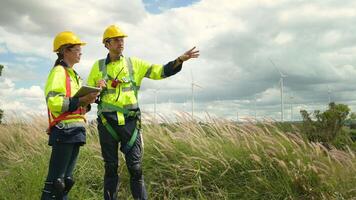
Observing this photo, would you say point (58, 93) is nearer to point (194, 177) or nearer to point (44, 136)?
point (194, 177)

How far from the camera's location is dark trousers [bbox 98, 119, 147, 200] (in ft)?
18.9

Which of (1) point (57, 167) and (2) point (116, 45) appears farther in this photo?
(2) point (116, 45)

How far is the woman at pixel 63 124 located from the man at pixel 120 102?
0.69 meters

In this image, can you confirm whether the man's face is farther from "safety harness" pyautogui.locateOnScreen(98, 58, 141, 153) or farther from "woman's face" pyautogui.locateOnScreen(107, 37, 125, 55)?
"safety harness" pyautogui.locateOnScreen(98, 58, 141, 153)

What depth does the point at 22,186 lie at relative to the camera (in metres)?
7.17

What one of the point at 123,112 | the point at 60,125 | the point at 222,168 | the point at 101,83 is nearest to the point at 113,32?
the point at 101,83

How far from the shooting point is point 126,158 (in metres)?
5.84

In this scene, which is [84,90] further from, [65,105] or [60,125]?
[60,125]

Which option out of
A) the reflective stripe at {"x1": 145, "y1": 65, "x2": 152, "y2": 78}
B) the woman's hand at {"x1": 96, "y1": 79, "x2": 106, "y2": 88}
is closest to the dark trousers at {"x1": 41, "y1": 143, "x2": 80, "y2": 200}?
the woman's hand at {"x1": 96, "y1": 79, "x2": 106, "y2": 88}

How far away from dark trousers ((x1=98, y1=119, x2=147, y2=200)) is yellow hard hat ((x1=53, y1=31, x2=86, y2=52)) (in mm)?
1159

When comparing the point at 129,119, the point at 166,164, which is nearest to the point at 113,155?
the point at 129,119

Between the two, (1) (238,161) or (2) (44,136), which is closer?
(1) (238,161)

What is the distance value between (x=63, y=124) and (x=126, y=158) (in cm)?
119

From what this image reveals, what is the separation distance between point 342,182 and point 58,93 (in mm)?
3457
